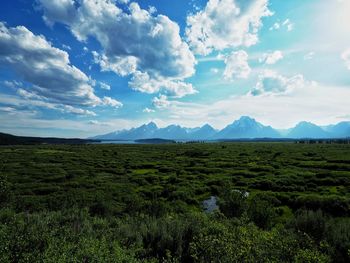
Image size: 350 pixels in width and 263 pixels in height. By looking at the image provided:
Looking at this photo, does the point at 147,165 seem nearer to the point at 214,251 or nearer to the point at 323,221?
the point at 323,221

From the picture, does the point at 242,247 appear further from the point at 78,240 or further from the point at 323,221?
the point at 323,221

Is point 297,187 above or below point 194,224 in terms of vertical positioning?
below

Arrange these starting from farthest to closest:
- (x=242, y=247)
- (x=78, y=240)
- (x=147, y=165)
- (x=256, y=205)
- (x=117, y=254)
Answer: (x=147, y=165) → (x=256, y=205) → (x=78, y=240) → (x=242, y=247) → (x=117, y=254)

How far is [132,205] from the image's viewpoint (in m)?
24.1

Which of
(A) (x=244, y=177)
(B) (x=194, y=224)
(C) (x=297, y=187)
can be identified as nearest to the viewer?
(B) (x=194, y=224)

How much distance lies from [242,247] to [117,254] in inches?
174

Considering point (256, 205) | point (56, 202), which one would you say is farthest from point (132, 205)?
point (256, 205)

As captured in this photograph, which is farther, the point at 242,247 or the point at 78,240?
the point at 78,240

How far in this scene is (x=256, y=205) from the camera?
1962 centimetres

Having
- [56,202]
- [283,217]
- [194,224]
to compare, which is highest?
[194,224]

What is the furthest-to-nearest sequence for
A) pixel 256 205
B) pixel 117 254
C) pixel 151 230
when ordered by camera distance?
1. pixel 256 205
2. pixel 151 230
3. pixel 117 254

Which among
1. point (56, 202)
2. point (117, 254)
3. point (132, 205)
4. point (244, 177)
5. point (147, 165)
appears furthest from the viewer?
point (147, 165)

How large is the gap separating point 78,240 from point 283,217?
2103 centimetres

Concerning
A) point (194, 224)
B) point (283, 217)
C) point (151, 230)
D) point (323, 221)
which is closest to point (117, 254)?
point (151, 230)
